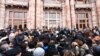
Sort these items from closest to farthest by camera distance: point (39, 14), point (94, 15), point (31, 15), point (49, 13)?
point (31, 15) < point (39, 14) < point (49, 13) < point (94, 15)

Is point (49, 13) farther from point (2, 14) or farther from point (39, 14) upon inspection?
point (2, 14)

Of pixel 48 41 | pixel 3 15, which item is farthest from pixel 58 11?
pixel 48 41

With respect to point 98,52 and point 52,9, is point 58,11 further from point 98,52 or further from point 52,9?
point 98,52

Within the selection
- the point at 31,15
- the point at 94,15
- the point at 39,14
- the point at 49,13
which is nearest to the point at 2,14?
the point at 31,15

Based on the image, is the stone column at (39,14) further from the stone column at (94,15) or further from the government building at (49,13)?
the stone column at (94,15)

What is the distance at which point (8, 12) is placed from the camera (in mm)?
29312

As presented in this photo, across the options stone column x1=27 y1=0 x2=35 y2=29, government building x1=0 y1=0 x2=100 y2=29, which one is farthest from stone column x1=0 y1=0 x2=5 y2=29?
stone column x1=27 y1=0 x2=35 y2=29

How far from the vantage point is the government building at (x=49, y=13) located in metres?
29.3

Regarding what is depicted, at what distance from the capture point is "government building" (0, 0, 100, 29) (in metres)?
29.3

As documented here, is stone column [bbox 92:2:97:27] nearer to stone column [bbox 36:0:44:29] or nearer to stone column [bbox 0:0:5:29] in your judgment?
stone column [bbox 36:0:44:29]

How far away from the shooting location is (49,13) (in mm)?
31531

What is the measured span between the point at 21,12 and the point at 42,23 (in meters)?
3.22

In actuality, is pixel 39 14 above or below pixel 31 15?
above

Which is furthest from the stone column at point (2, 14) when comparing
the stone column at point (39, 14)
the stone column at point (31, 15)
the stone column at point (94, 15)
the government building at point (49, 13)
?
the stone column at point (94, 15)
